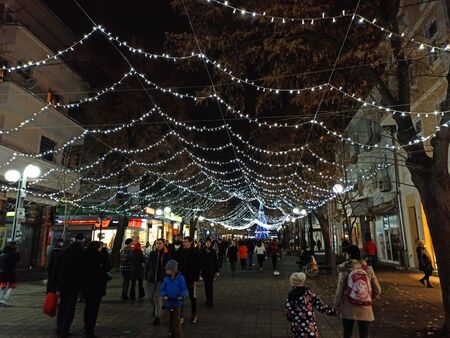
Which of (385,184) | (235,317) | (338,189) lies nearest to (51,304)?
(235,317)

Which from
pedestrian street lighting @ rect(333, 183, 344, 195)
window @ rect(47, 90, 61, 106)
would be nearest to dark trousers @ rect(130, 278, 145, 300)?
pedestrian street lighting @ rect(333, 183, 344, 195)

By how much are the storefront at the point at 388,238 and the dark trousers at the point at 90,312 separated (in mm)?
20225

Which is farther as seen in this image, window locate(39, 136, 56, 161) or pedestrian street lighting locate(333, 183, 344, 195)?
window locate(39, 136, 56, 161)

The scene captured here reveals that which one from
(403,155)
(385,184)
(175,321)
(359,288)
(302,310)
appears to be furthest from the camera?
(385,184)

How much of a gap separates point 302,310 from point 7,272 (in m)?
10.1

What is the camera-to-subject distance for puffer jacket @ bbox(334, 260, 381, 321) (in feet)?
19.3

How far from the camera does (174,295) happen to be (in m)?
7.16

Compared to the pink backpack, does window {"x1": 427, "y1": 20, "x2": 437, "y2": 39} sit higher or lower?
higher

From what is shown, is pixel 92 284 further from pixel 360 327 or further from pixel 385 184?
pixel 385 184

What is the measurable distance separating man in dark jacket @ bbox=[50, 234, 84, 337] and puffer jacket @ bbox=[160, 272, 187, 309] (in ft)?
6.74

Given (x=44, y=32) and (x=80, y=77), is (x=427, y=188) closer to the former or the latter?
(x=44, y=32)

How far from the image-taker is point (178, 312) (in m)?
7.14

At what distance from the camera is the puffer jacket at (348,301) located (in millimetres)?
5891

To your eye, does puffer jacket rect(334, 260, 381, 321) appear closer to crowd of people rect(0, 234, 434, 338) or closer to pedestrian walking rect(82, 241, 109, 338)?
crowd of people rect(0, 234, 434, 338)
